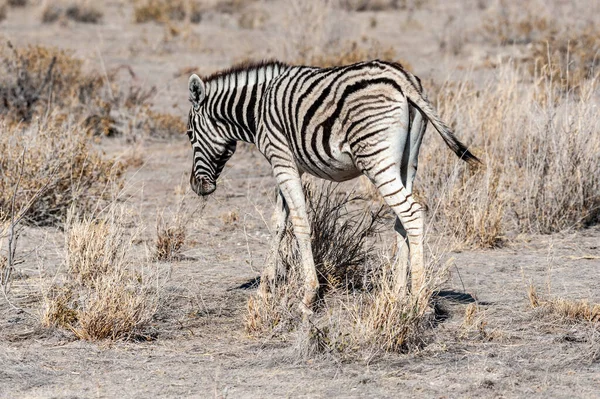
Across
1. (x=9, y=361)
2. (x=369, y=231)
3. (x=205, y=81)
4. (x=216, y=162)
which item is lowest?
(x=9, y=361)

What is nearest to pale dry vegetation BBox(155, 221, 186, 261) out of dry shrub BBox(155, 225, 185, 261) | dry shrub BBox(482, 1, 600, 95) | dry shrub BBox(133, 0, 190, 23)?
dry shrub BBox(155, 225, 185, 261)

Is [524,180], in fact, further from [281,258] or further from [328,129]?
[328,129]

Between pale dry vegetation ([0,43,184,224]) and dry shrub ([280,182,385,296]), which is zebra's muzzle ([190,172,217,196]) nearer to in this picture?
dry shrub ([280,182,385,296])

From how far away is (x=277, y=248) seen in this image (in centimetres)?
664

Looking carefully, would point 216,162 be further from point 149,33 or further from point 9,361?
point 149,33

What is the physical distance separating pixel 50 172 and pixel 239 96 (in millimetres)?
2928

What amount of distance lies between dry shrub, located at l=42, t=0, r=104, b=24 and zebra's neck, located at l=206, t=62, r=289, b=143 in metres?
16.3

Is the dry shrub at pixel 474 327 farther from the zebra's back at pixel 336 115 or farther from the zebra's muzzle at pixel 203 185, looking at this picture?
the zebra's muzzle at pixel 203 185

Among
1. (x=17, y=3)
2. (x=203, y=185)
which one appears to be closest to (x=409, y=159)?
(x=203, y=185)

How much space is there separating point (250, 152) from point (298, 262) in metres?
5.26

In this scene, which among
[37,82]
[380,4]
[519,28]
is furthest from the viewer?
[380,4]

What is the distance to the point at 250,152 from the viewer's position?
1177 centimetres

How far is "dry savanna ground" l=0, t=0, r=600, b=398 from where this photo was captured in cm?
540

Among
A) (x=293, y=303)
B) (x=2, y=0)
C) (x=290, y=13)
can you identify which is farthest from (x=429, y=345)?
(x=2, y=0)
